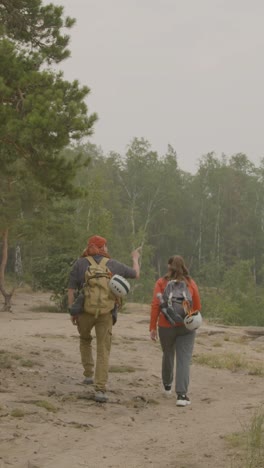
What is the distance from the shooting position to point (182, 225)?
61844 mm

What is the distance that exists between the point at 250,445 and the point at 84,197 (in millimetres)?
4680

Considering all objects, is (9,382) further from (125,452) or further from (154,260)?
(154,260)

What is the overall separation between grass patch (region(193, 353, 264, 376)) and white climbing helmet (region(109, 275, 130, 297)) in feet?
15.4

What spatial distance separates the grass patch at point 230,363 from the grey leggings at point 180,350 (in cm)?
355

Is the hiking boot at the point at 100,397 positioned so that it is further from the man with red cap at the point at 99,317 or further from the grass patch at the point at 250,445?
the grass patch at the point at 250,445

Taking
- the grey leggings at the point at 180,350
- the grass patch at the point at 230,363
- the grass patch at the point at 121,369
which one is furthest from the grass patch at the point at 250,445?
the grass patch at the point at 230,363

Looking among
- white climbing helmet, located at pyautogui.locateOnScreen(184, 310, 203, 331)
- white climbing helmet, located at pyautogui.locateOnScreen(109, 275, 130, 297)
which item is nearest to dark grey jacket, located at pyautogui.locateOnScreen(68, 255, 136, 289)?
white climbing helmet, located at pyautogui.locateOnScreen(109, 275, 130, 297)

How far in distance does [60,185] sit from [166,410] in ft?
10.7

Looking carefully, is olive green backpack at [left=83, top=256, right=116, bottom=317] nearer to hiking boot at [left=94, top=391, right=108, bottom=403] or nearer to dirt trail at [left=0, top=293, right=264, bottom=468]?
hiking boot at [left=94, top=391, right=108, bottom=403]

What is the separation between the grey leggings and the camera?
7.68m

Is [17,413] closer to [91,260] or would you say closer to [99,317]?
[99,317]

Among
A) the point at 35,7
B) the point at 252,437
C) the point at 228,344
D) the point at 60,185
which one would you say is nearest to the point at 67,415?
the point at 252,437

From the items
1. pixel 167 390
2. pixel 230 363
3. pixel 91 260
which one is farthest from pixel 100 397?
pixel 230 363

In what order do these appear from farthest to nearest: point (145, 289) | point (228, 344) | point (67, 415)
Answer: point (145, 289) → point (228, 344) → point (67, 415)
